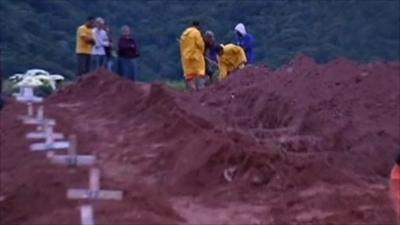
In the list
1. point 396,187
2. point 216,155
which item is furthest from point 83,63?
point 396,187

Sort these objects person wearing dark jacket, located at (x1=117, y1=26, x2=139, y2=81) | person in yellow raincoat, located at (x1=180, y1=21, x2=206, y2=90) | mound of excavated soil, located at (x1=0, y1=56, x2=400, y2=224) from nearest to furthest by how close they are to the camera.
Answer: mound of excavated soil, located at (x1=0, y1=56, x2=400, y2=224) < person in yellow raincoat, located at (x1=180, y1=21, x2=206, y2=90) < person wearing dark jacket, located at (x1=117, y1=26, x2=139, y2=81)

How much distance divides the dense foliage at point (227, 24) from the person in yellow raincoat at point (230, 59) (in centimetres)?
1185

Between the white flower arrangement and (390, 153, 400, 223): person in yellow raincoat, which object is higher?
the white flower arrangement

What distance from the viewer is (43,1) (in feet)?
131

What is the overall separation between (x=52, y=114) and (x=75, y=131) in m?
1.36

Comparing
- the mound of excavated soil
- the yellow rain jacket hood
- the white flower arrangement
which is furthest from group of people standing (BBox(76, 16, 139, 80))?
the white flower arrangement

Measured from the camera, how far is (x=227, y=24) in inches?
1809

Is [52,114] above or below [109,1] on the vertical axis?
below

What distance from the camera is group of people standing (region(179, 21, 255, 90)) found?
21797mm

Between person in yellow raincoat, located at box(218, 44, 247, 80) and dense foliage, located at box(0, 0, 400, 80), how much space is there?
11854mm

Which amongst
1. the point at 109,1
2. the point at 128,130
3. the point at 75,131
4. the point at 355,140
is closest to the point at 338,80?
the point at 355,140

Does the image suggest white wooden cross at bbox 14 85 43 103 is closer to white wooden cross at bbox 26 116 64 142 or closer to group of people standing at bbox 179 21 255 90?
white wooden cross at bbox 26 116 64 142

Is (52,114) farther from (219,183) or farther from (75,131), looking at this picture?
(219,183)

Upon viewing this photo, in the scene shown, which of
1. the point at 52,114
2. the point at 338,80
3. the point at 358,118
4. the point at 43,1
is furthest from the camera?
the point at 43,1
